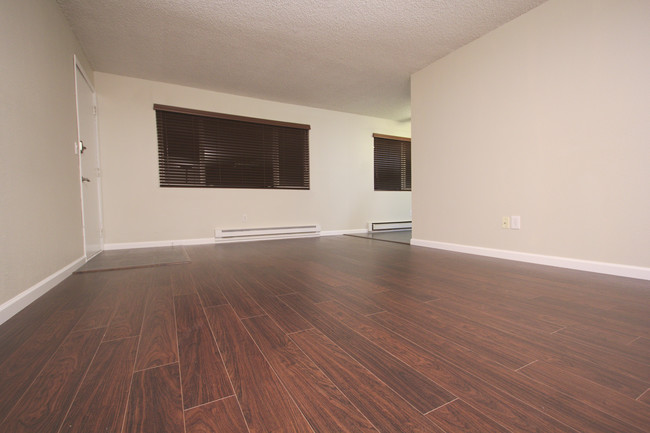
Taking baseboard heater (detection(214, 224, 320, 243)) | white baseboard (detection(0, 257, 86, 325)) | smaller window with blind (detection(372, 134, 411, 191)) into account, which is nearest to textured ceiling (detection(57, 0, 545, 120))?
smaller window with blind (detection(372, 134, 411, 191))

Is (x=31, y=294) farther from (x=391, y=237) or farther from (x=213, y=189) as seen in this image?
(x=391, y=237)

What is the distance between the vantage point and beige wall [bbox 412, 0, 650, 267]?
2033 mm

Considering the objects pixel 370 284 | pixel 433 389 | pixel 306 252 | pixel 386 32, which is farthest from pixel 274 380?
pixel 386 32

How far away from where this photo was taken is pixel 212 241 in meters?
4.28

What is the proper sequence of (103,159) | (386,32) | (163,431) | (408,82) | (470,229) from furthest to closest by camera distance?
(408,82) → (103,159) → (470,229) → (386,32) → (163,431)

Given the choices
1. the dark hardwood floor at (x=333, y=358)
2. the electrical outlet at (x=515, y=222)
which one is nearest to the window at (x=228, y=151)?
the dark hardwood floor at (x=333, y=358)

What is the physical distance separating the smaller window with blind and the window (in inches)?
62.3

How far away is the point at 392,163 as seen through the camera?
597 cm

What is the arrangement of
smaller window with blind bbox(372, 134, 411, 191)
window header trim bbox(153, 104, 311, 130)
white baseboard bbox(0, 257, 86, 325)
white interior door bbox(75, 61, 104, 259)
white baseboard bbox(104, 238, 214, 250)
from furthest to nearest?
1. smaller window with blind bbox(372, 134, 411, 191)
2. window header trim bbox(153, 104, 311, 130)
3. white baseboard bbox(104, 238, 214, 250)
4. white interior door bbox(75, 61, 104, 259)
5. white baseboard bbox(0, 257, 86, 325)

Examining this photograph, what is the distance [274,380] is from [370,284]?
1.17 m

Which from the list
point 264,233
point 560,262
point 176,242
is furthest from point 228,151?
point 560,262

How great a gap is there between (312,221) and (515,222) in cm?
310

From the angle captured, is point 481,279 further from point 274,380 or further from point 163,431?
point 163,431

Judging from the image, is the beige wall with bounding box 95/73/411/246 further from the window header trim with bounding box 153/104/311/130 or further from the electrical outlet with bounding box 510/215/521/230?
the electrical outlet with bounding box 510/215/521/230
